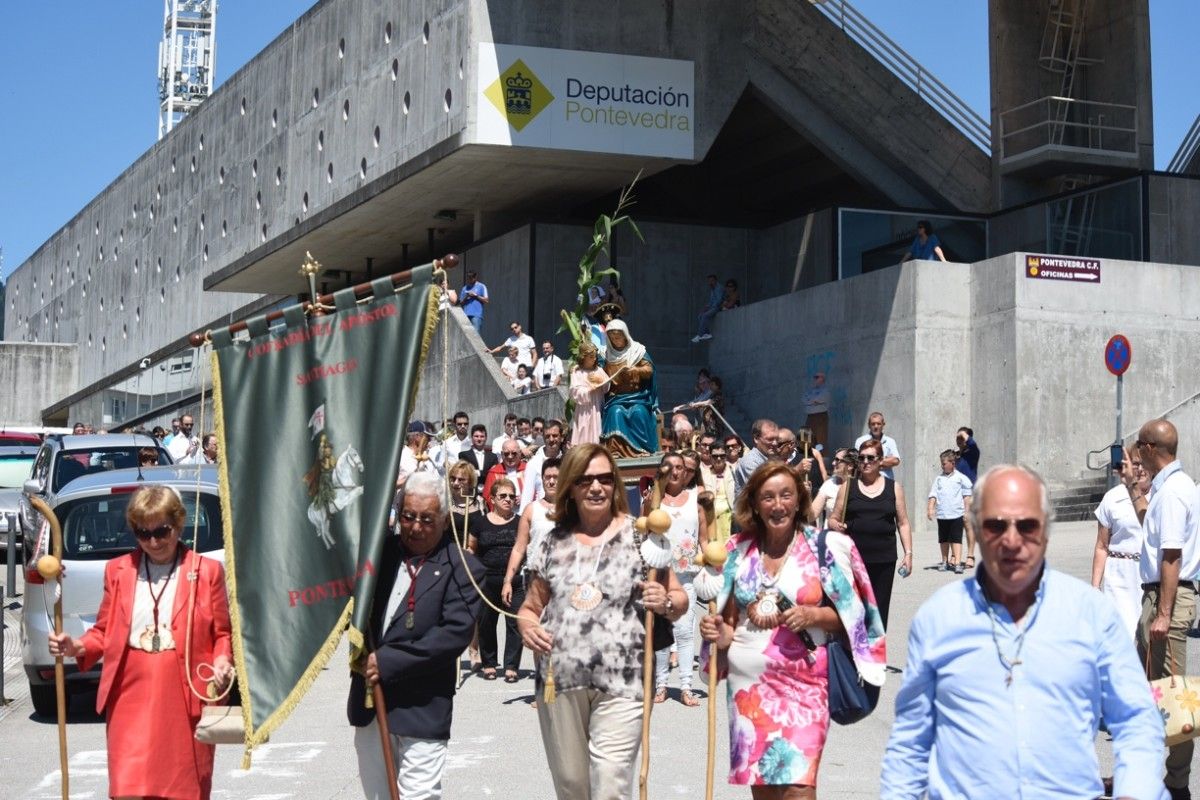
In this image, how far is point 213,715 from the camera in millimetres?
6555

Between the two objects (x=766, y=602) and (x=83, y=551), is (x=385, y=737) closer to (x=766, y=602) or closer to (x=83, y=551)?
(x=766, y=602)

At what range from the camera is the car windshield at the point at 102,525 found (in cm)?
1236

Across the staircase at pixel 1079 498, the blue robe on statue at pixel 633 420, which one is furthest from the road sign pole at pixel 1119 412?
the blue robe on statue at pixel 633 420

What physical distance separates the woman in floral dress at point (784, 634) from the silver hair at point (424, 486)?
117 cm

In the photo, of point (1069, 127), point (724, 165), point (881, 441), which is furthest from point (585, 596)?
point (724, 165)

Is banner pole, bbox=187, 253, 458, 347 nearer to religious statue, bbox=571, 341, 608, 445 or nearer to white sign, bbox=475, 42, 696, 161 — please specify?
religious statue, bbox=571, 341, 608, 445

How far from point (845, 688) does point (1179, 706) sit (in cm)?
131

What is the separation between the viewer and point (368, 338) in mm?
6613

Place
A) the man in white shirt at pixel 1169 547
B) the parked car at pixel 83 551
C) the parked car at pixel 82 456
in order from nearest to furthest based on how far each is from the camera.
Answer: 1. the man in white shirt at pixel 1169 547
2. the parked car at pixel 83 551
3. the parked car at pixel 82 456

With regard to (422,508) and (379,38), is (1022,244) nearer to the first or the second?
(379,38)

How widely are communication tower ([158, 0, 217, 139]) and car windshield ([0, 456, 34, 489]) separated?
98.2 m

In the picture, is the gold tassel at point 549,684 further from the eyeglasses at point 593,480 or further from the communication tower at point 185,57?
the communication tower at point 185,57

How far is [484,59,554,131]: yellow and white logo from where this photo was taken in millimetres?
29312

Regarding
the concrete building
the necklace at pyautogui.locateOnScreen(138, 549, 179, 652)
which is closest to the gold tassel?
the necklace at pyautogui.locateOnScreen(138, 549, 179, 652)
